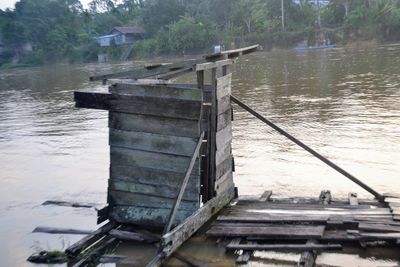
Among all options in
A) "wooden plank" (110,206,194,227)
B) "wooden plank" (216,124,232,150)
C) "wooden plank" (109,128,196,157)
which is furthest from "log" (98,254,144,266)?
"wooden plank" (216,124,232,150)

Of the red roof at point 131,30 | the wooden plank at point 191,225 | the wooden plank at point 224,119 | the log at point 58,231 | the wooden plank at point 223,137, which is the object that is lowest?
the log at point 58,231

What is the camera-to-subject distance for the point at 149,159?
574 cm

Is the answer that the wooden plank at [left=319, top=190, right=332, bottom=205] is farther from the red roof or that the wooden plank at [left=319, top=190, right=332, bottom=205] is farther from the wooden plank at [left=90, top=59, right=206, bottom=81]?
the red roof

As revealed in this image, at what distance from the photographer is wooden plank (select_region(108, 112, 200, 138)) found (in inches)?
217

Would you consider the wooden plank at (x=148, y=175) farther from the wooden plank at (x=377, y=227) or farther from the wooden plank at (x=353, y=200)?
the wooden plank at (x=353, y=200)

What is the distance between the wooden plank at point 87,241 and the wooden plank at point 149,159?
79 cm

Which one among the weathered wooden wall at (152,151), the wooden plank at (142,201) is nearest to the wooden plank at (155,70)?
the weathered wooden wall at (152,151)

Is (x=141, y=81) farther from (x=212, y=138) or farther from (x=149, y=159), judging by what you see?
(x=212, y=138)

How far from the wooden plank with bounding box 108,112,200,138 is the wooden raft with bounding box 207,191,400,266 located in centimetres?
116

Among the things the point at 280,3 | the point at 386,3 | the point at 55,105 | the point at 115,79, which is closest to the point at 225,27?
the point at 280,3

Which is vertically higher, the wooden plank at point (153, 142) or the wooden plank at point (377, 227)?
the wooden plank at point (153, 142)

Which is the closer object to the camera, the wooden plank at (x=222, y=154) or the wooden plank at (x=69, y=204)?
the wooden plank at (x=222, y=154)

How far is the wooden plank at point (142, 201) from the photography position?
565 cm

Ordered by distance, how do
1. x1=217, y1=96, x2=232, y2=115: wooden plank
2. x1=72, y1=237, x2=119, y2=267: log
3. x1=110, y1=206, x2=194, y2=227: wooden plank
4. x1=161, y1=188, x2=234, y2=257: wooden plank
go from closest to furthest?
x1=161, y1=188, x2=234, y2=257: wooden plank → x1=72, y1=237, x2=119, y2=267: log → x1=110, y1=206, x2=194, y2=227: wooden plank → x1=217, y1=96, x2=232, y2=115: wooden plank
